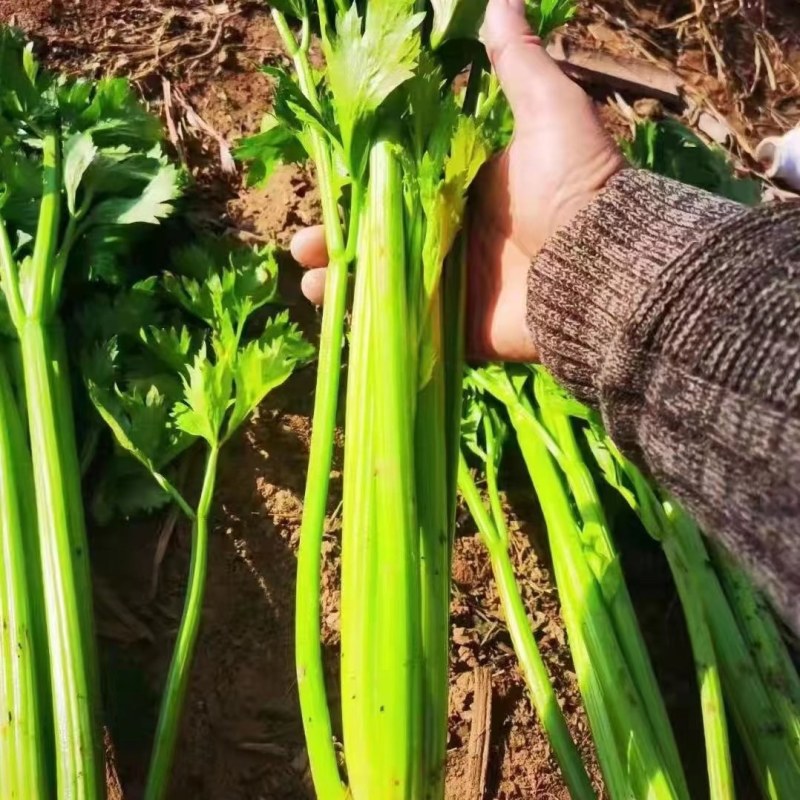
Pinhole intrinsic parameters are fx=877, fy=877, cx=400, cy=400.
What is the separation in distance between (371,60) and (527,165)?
1.34 feet

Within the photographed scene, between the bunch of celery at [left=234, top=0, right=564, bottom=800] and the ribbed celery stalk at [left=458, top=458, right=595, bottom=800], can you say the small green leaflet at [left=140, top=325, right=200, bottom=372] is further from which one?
the ribbed celery stalk at [left=458, top=458, right=595, bottom=800]

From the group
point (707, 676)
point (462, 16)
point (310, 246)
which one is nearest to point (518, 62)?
point (462, 16)

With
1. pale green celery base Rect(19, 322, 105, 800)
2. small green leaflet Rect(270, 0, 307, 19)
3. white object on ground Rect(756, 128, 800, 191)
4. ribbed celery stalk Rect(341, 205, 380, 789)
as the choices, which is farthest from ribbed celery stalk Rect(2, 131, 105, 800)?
white object on ground Rect(756, 128, 800, 191)

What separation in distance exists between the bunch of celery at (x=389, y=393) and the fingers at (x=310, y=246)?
32 cm

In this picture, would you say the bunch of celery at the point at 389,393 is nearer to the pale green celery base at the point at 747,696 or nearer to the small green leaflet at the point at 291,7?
the small green leaflet at the point at 291,7

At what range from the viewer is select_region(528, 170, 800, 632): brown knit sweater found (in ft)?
3.56

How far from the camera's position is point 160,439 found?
6.20ft

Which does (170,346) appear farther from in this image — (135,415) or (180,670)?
(180,670)

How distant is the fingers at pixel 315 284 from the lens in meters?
2.10

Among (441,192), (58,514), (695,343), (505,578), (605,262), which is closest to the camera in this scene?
(695,343)

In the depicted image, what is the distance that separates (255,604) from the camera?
6.52ft

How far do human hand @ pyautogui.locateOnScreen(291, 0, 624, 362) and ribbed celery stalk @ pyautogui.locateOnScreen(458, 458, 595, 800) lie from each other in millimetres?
375

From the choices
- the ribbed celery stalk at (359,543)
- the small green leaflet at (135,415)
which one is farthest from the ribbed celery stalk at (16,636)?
the ribbed celery stalk at (359,543)

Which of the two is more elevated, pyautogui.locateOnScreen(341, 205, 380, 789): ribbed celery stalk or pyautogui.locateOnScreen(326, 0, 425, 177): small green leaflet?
pyautogui.locateOnScreen(326, 0, 425, 177): small green leaflet
